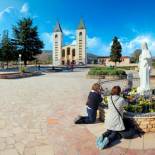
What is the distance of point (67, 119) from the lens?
310 inches

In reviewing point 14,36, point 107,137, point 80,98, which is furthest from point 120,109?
point 14,36

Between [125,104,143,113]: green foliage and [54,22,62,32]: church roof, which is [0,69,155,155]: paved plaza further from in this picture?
[54,22,62,32]: church roof

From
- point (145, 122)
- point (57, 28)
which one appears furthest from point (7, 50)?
point (57, 28)

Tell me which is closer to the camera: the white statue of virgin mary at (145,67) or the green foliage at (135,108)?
the green foliage at (135,108)

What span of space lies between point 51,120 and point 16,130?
1327mm

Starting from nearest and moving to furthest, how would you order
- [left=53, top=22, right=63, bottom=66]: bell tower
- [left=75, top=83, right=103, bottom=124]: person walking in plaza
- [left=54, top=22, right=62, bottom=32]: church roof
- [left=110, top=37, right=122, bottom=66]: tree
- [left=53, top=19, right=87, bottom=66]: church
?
[left=75, top=83, right=103, bottom=124]: person walking in plaza < [left=110, top=37, right=122, bottom=66]: tree < [left=53, top=19, right=87, bottom=66]: church < [left=53, top=22, right=63, bottom=66]: bell tower < [left=54, top=22, right=62, bottom=32]: church roof

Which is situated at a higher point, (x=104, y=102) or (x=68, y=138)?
(x=104, y=102)

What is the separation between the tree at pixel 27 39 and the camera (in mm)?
41812

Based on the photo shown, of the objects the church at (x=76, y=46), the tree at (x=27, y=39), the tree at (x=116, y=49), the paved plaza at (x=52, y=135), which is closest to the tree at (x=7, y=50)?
the tree at (x=27, y=39)

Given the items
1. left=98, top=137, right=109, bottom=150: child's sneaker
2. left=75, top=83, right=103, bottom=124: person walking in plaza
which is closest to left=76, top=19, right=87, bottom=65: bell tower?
left=75, top=83, right=103, bottom=124: person walking in plaza

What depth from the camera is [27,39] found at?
137 ft

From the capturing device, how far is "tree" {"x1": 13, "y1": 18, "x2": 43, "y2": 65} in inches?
1646

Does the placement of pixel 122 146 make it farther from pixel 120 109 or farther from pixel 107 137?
pixel 120 109

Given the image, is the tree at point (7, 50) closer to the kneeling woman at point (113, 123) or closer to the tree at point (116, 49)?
the tree at point (116, 49)
